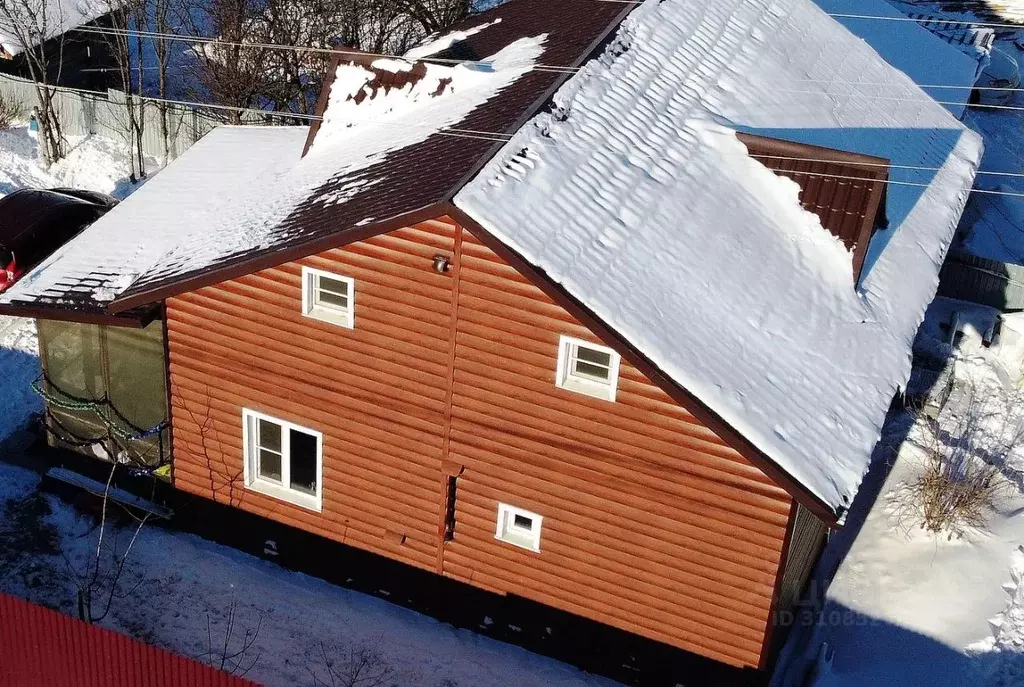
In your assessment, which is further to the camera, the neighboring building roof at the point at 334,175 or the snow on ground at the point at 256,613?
the snow on ground at the point at 256,613

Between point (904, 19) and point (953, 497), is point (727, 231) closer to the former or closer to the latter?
point (953, 497)

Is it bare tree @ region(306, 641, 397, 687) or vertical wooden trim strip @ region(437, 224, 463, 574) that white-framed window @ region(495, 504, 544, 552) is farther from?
bare tree @ region(306, 641, 397, 687)

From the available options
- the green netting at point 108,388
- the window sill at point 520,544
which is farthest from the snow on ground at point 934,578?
the green netting at point 108,388

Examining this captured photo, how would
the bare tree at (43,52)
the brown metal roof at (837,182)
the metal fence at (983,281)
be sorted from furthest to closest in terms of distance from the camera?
1. the bare tree at (43,52)
2. the metal fence at (983,281)
3. the brown metal roof at (837,182)

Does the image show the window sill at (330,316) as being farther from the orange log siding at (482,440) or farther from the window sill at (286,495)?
the window sill at (286,495)

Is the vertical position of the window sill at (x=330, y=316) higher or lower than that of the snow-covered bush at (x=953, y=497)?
higher

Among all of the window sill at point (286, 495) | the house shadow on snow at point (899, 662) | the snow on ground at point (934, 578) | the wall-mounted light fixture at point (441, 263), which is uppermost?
the wall-mounted light fixture at point (441, 263)

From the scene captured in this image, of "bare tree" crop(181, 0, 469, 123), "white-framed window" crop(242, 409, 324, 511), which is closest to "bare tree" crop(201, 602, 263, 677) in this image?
"white-framed window" crop(242, 409, 324, 511)
